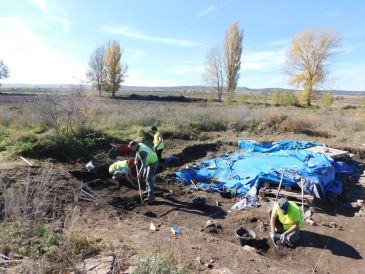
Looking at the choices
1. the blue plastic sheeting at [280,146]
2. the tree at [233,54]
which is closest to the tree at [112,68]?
the tree at [233,54]

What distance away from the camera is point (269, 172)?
26.8 feet

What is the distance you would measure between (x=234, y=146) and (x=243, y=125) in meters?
3.71

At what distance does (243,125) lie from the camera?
54.2 feet

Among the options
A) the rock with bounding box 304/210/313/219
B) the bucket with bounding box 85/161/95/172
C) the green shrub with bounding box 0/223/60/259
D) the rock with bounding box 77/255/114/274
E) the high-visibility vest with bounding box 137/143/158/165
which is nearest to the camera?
the rock with bounding box 77/255/114/274

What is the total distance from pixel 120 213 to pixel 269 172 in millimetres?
3968

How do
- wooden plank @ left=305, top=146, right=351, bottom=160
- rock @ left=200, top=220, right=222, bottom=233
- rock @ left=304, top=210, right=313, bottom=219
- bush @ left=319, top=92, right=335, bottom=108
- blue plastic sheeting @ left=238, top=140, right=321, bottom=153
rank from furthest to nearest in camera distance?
bush @ left=319, top=92, right=335, bottom=108, blue plastic sheeting @ left=238, top=140, right=321, bottom=153, wooden plank @ left=305, top=146, right=351, bottom=160, rock @ left=304, top=210, right=313, bottom=219, rock @ left=200, top=220, right=222, bottom=233

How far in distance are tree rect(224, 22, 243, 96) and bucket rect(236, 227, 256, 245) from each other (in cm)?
3018

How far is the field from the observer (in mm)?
4348

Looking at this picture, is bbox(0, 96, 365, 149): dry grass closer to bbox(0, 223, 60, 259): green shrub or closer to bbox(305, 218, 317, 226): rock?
bbox(0, 223, 60, 259): green shrub

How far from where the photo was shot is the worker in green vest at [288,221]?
5.61 metres

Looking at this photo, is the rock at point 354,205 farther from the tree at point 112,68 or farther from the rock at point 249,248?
the tree at point 112,68

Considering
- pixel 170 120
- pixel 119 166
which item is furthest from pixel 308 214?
pixel 170 120

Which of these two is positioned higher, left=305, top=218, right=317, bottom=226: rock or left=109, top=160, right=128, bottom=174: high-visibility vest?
left=109, top=160, right=128, bottom=174: high-visibility vest

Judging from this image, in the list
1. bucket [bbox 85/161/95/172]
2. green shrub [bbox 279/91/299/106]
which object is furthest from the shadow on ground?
green shrub [bbox 279/91/299/106]
